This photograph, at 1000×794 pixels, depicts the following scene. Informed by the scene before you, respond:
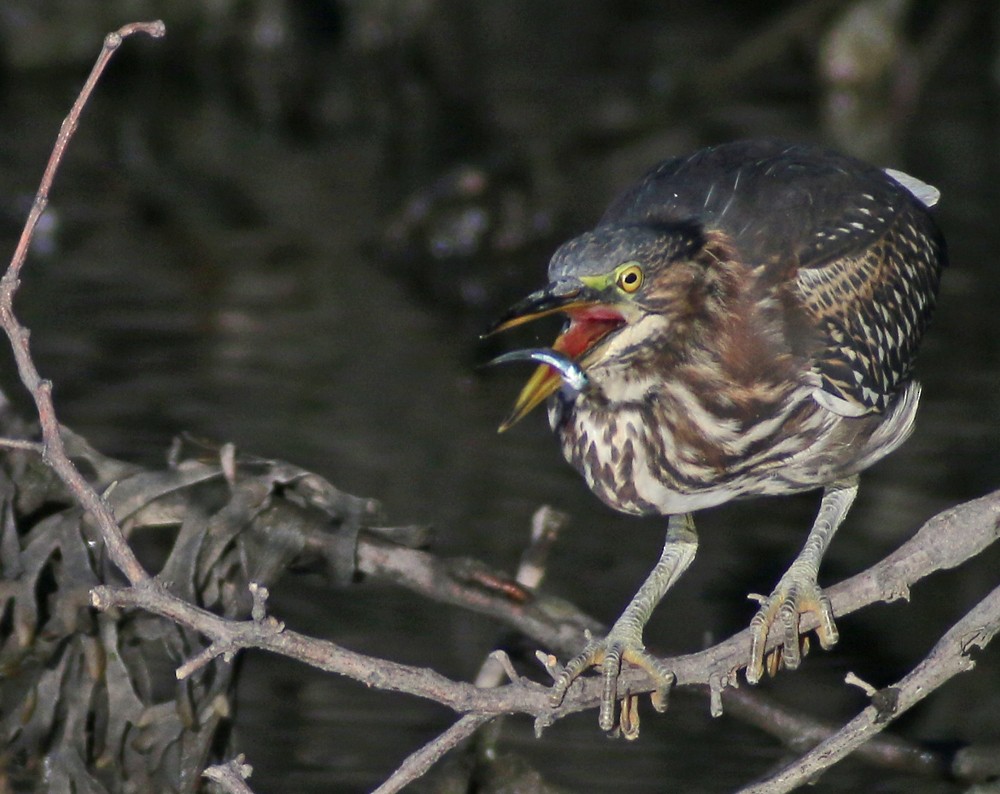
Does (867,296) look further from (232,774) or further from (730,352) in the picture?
(232,774)

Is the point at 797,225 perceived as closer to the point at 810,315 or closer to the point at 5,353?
the point at 810,315

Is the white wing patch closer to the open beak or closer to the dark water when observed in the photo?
the dark water

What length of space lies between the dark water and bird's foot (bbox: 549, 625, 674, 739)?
708 millimetres

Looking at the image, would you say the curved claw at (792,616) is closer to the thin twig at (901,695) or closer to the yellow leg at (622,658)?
the yellow leg at (622,658)

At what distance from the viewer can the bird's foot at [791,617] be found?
406 cm

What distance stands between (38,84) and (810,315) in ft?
37.7

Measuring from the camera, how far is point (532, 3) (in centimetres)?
1664

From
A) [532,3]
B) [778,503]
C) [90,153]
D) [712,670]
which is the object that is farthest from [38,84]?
[712,670]

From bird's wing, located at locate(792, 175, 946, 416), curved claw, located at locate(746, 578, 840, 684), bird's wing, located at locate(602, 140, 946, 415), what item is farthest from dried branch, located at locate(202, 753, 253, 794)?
bird's wing, located at locate(792, 175, 946, 416)

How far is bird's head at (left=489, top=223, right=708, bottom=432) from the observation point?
11.6 ft

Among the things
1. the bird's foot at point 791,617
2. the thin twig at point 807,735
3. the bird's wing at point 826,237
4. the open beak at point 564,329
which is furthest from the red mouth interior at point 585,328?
the thin twig at point 807,735

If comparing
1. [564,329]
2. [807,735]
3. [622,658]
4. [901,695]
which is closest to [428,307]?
[807,735]

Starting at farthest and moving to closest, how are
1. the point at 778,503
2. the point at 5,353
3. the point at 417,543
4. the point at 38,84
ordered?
the point at 38,84 → the point at 5,353 → the point at 778,503 → the point at 417,543

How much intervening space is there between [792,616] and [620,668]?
0.46 meters
